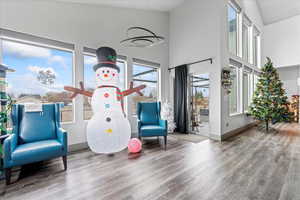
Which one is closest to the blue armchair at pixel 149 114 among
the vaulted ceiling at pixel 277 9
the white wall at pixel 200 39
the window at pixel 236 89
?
the white wall at pixel 200 39

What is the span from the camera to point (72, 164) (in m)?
2.40

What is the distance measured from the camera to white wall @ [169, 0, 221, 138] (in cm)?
387

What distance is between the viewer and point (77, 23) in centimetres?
303

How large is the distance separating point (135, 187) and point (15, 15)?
133 inches

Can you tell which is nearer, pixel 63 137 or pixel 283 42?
pixel 63 137

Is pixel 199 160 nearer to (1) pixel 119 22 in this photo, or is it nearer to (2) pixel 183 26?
(1) pixel 119 22

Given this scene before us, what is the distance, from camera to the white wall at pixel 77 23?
244 centimetres

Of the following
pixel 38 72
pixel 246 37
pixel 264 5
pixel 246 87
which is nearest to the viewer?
pixel 38 72

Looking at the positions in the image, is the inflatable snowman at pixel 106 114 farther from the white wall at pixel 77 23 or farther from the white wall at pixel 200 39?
the white wall at pixel 200 39

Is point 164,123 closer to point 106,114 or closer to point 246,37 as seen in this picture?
point 106,114

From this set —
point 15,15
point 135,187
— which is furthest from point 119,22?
point 135,187

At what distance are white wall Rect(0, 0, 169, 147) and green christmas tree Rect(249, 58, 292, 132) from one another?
175 inches

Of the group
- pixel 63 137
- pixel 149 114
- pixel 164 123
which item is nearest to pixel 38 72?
pixel 63 137

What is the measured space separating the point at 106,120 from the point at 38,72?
183 cm
